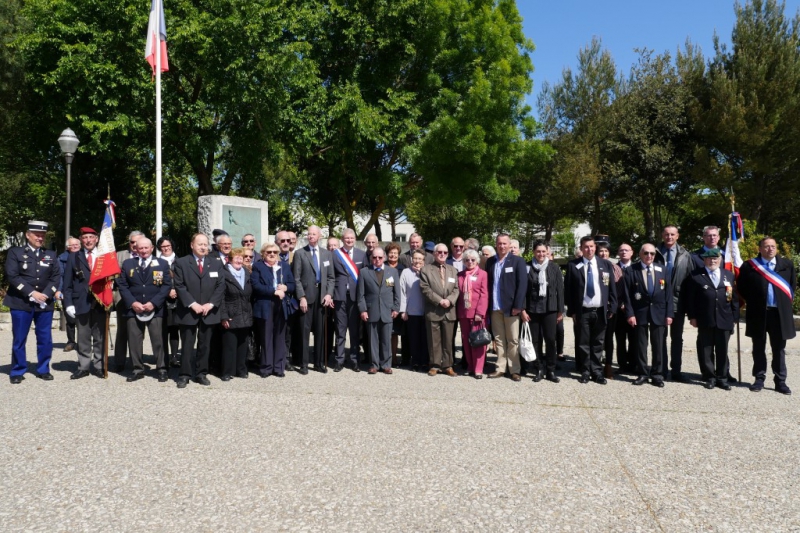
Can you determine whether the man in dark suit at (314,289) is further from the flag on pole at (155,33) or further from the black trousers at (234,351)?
the flag on pole at (155,33)

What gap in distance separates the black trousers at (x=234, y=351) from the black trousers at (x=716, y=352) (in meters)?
5.81

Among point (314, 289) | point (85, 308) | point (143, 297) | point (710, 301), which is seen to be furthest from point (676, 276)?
point (85, 308)

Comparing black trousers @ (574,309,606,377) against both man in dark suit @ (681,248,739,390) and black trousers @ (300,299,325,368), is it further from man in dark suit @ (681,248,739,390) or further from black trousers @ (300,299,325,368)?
black trousers @ (300,299,325,368)

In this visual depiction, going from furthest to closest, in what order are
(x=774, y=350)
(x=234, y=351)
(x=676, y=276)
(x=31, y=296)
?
(x=676, y=276) < (x=234, y=351) < (x=31, y=296) < (x=774, y=350)

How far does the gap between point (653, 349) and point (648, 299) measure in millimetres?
638

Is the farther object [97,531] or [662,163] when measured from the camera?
[662,163]

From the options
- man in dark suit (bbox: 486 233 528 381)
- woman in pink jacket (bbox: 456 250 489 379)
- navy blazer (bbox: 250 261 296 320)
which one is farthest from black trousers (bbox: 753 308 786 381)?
navy blazer (bbox: 250 261 296 320)

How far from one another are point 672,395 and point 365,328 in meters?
4.13

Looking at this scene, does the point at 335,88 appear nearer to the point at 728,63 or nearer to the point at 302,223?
the point at 302,223

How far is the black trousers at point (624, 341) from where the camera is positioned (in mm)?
7969

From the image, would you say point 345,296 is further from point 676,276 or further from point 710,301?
point 710,301

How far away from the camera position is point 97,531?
338 centimetres

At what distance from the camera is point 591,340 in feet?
25.2

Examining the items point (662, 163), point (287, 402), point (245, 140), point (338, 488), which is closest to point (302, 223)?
point (245, 140)
